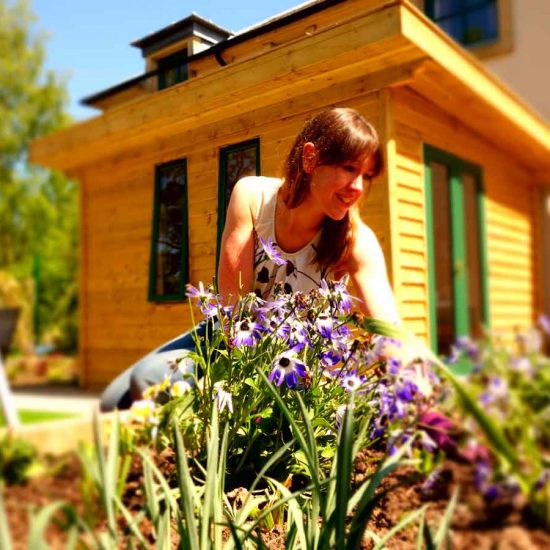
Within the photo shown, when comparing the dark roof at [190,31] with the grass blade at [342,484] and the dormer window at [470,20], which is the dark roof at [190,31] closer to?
the grass blade at [342,484]

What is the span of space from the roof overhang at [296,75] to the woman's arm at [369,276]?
405mm

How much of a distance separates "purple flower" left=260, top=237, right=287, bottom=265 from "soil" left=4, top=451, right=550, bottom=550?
0.56 meters

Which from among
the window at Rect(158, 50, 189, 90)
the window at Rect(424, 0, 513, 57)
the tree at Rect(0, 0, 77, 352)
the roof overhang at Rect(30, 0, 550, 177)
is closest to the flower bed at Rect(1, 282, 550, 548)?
the roof overhang at Rect(30, 0, 550, 177)

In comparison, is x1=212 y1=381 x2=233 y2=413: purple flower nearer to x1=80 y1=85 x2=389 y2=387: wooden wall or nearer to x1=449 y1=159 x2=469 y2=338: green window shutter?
x1=80 y1=85 x2=389 y2=387: wooden wall

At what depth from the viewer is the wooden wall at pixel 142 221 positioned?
1410 mm

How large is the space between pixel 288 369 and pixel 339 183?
18.8 inches

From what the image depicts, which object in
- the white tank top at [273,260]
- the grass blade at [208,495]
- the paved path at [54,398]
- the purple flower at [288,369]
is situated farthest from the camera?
the paved path at [54,398]

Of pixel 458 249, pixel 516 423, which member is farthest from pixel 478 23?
pixel 516 423

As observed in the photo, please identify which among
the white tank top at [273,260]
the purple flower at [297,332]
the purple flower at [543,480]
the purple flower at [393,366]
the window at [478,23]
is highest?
the window at [478,23]

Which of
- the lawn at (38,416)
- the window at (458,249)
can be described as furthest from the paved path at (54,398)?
the window at (458,249)

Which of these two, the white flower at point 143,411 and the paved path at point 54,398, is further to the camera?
the paved path at point 54,398

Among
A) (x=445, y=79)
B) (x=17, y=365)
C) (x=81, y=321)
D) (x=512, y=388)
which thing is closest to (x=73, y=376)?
(x=17, y=365)

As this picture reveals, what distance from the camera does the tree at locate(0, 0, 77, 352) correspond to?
5520mm

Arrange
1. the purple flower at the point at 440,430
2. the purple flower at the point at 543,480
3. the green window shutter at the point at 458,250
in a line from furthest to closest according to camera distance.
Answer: the green window shutter at the point at 458,250 < the purple flower at the point at 440,430 < the purple flower at the point at 543,480
